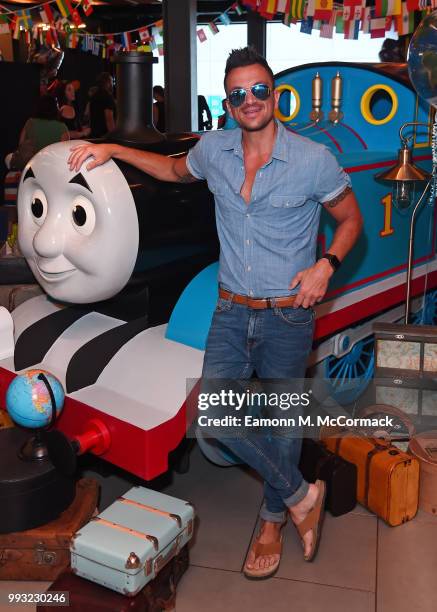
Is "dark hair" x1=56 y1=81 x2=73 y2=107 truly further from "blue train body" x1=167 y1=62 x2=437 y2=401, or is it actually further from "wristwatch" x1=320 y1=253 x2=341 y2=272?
"wristwatch" x1=320 y1=253 x2=341 y2=272

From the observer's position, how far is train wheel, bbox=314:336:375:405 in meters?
3.71

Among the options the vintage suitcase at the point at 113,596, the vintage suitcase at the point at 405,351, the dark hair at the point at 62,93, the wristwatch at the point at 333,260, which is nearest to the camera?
the vintage suitcase at the point at 113,596

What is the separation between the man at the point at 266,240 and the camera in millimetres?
2316

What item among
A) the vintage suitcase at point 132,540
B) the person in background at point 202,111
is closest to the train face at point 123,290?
the vintage suitcase at point 132,540

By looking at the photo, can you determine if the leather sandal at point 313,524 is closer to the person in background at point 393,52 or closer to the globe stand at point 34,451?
the globe stand at point 34,451

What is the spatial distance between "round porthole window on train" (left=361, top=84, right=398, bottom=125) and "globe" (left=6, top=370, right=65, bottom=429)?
248cm

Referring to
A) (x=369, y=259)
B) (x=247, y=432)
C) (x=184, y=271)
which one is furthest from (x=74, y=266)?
(x=369, y=259)

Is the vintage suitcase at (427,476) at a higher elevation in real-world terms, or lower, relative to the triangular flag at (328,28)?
lower

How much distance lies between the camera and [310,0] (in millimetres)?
4531

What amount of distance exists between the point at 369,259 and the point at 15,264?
1.86 metres

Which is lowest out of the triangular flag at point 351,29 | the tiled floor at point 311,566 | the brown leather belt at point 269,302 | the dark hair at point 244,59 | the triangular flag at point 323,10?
the tiled floor at point 311,566

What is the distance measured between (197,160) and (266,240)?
43 cm

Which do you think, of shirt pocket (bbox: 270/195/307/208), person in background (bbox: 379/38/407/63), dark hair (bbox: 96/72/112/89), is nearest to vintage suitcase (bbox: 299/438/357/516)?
shirt pocket (bbox: 270/195/307/208)

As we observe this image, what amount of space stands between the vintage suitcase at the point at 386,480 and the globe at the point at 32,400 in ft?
4.03
